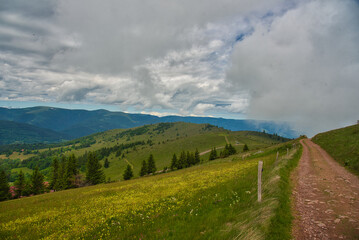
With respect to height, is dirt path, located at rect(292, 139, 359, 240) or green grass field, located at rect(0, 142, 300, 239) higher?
dirt path, located at rect(292, 139, 359, 240)

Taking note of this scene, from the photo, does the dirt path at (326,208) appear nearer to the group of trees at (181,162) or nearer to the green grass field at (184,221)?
the green grass field at (184,221)

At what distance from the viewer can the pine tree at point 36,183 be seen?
Answer: 230ft

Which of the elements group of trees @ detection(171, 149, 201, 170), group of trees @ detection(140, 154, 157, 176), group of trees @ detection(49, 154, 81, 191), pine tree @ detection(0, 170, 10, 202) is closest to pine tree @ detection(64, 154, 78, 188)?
group of trees @ detection(49, 154, 81, 191)

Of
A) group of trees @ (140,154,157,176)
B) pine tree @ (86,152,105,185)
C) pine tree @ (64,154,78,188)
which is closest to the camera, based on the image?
pine tree @ (64,154,78,188)

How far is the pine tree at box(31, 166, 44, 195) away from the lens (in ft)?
230

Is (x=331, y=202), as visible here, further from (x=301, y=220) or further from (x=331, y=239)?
(x=331, y=239)

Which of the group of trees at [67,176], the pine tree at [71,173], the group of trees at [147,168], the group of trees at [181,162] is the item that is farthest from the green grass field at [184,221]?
the group of trees at [181,162]

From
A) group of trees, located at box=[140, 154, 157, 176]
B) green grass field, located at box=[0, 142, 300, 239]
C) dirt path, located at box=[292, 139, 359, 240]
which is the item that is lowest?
group of trees, located at box=[140, 154, 157, 176]

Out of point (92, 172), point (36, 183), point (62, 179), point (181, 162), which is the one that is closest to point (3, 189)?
point (36, 183)

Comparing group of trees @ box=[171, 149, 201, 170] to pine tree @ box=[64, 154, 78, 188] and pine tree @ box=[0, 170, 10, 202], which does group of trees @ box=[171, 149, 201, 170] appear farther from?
pine tree @ box=[0, 170, 10, 202]

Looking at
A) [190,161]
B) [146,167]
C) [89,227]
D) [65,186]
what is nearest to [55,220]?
[89,227]

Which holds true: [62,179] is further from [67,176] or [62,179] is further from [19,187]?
[19,187]

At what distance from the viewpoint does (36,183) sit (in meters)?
70.8

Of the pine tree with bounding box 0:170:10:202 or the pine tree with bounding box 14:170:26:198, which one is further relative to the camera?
the pine tree with bounding box 14:170:26:198
